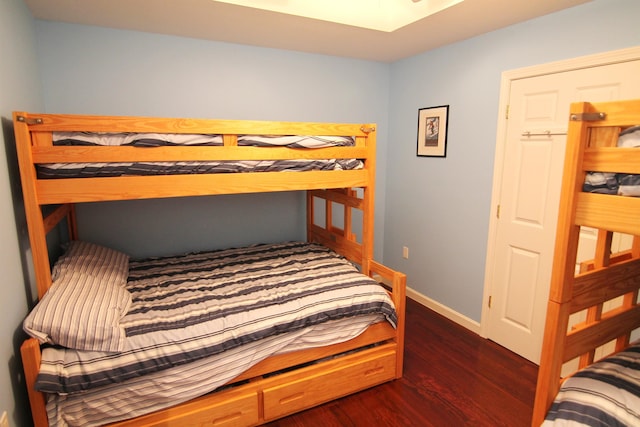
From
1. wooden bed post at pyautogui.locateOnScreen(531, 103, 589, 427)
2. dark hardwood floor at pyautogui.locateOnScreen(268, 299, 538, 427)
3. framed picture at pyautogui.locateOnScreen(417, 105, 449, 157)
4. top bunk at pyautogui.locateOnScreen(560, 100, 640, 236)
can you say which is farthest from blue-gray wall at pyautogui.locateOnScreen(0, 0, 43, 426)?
framed picture at pyautogui.locateOnScreen(417, 105, 449, 157)

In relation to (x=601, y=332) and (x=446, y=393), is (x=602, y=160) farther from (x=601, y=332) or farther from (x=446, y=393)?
(x=446, y=393)

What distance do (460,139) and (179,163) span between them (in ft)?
7.14

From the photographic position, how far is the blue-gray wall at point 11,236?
142 centimetres

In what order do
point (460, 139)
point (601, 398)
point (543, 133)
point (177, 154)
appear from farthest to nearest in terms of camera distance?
point (460, 139)
point (543, 133)
point (177, 154)
point (601, 398)

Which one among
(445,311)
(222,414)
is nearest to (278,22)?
(222,414)

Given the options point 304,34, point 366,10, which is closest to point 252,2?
point 304,34

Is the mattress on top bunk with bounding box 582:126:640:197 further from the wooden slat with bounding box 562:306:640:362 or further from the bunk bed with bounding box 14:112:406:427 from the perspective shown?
the bunk bed with bounding box 14:112:406:427

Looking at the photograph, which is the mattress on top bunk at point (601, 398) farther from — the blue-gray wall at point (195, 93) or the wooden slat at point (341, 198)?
the blue-gray wall at point (195, 93)

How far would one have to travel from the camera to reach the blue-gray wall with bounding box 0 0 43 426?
4.66 ft

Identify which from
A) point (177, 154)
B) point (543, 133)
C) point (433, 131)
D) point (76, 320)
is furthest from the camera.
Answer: point (433, 131)

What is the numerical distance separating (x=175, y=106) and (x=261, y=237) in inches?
51.0

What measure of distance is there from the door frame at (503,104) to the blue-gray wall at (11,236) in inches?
113

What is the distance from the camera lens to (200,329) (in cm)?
172

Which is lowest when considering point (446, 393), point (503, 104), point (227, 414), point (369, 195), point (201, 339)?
point (446, 393)
